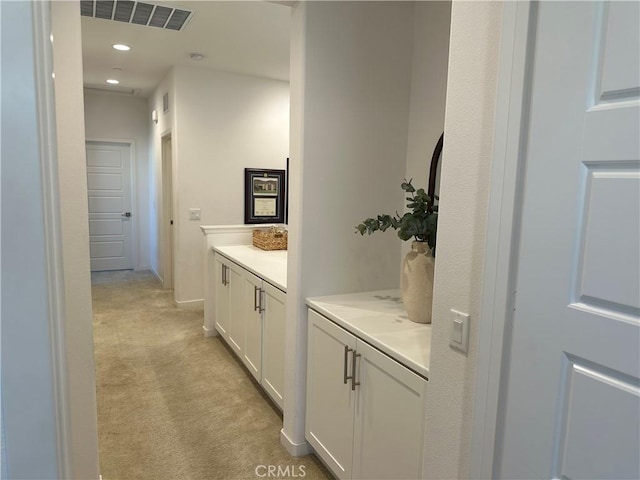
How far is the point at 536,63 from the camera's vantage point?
104 cm

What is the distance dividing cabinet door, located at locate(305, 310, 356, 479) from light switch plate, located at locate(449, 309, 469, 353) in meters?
0.64

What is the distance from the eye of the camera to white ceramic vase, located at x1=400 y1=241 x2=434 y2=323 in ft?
6.35

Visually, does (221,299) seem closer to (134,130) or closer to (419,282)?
(419,282)

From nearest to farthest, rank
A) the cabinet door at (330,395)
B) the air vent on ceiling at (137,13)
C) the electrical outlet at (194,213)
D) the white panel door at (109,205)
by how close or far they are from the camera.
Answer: the cabinet door at (330,395), the air vent on ceiling at (137,13), the electrical outlet at (194,213), the white panel door at (109,205)

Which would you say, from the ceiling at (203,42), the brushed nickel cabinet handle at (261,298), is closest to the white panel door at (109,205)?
the ceiling at (203,42)

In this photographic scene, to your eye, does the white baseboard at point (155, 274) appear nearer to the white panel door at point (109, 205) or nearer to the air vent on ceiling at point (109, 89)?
the white panel door at point (109, 205)

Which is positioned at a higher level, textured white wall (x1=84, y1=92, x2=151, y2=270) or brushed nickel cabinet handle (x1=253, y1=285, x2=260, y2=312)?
textured white wall (x1=84, y1=92, x2=151, y2=270)

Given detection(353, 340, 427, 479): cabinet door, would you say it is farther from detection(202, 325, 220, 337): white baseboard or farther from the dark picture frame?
the dark picture frame

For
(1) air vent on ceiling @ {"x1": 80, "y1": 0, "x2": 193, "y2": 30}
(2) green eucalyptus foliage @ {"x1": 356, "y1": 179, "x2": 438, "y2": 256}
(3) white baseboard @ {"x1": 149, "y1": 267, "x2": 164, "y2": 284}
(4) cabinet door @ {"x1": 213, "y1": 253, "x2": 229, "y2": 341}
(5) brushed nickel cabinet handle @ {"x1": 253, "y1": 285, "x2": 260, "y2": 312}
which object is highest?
(1) air vent on ceiling @ {"x1": 80, "y1": 0, "x2": 193, "y2": 30}

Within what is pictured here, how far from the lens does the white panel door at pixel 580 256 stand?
2.92ft

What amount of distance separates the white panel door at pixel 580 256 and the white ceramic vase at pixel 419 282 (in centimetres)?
82

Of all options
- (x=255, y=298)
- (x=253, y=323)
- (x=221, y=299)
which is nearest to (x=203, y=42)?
(x=221, y=299)

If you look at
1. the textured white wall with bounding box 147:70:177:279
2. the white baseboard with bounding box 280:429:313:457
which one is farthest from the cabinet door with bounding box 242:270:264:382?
the textured white wall with bounding box 147:70:177:279

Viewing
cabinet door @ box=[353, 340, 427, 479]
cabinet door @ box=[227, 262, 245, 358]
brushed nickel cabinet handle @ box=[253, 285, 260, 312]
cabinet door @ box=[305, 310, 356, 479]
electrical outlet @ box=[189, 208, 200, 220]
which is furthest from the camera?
electrical outlet @ box=[189, 208, 200, 220]
